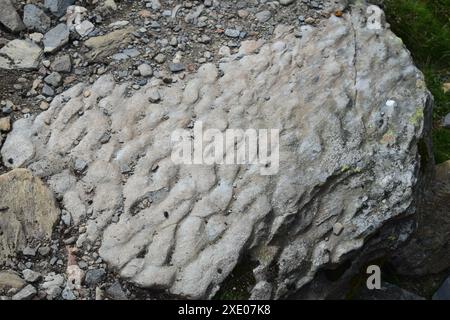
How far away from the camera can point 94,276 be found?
16.1 feet

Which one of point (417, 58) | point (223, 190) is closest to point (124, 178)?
point (223, 190)

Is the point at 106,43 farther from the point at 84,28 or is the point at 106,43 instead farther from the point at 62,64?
the point at 62,64

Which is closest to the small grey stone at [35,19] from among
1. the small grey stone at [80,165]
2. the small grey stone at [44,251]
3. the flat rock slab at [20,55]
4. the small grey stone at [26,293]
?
the flat rock slab at [20,55]

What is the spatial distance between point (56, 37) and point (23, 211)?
1850mm

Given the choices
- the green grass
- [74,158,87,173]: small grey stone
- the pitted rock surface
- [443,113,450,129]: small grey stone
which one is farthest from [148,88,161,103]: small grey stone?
[443,113,450,129]: small grey stone

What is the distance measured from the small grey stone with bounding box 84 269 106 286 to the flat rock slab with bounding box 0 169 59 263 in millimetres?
470

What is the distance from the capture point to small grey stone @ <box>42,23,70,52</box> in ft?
19.8

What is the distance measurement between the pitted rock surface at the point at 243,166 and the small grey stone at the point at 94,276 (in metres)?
Result: 0.14

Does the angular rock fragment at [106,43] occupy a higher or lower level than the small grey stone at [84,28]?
lower

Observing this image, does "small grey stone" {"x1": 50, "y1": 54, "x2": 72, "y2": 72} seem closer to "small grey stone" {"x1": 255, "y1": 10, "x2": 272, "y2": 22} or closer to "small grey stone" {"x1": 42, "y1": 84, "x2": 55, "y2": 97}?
"small grey stone" {"x1": 42, "y1": 84, "x2": 55, "y2": 97}

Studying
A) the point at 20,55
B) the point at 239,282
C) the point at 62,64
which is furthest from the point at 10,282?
the point at 20,55

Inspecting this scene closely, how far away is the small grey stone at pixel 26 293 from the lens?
4757 mm

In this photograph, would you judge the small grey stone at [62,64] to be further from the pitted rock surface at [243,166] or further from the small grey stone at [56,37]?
the pitted rock surface at [243,166]

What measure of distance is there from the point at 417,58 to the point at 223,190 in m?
3.88
